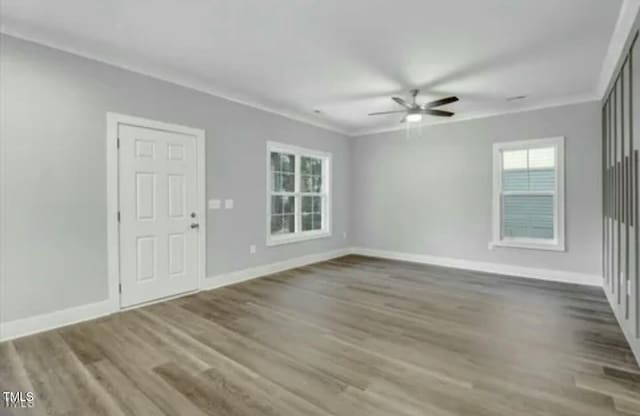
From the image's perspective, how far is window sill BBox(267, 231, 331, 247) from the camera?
5569mm

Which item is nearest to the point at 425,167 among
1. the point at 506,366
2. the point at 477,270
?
the point at 477,270

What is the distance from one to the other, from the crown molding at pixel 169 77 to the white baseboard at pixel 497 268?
309cm

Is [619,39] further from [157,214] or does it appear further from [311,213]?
[157,214]

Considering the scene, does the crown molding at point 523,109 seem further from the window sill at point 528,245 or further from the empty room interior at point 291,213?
the window sill at point 528,245

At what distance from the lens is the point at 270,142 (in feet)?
18.0

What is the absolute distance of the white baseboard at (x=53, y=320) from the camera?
116 inches

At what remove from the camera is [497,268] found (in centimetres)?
557

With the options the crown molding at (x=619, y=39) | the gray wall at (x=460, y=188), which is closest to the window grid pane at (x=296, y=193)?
the gray wall at (x=460, y=188)

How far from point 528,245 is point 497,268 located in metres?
0.61

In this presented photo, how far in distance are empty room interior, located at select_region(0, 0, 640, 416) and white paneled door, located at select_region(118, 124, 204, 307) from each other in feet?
0.08

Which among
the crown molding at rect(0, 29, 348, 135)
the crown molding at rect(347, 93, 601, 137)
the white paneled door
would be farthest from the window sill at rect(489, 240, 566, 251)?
the white paneled door

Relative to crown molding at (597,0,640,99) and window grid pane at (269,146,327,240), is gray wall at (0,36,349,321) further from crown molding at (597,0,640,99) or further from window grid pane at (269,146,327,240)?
crown molding at (597,0,640,99)

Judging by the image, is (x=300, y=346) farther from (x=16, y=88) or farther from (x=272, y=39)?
(x=16, y=88)

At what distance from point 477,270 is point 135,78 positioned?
224 inches
